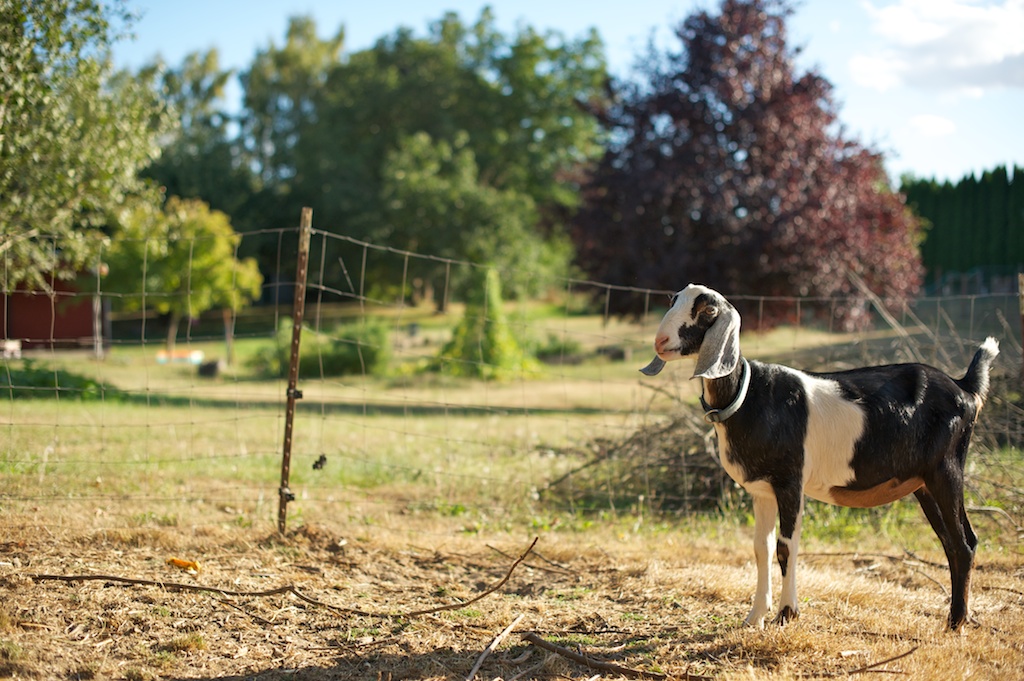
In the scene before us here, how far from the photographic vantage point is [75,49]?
29.7 ft

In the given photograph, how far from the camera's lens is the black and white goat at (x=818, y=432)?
12.7 feet

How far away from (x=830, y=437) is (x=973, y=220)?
24668mm

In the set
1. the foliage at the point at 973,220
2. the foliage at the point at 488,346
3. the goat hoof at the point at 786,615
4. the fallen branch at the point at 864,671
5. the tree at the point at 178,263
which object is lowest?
the fallen branch at the point at 864,671

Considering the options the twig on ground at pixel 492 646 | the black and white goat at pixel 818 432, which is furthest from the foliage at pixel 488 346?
the black and white goat at pixel 818 432

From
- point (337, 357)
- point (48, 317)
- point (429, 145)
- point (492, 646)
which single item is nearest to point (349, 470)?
point (492, 646)

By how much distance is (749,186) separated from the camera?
14062 millimetres

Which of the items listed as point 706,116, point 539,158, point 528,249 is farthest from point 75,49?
point 539,158

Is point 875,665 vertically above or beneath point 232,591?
above

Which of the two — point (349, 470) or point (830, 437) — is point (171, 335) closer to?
point (349, 470)

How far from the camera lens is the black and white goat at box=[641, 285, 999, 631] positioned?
387cm

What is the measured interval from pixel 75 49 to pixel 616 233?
9535 millimetres

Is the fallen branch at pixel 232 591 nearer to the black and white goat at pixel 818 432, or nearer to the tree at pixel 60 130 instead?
the black and white goat at pixel 818 432

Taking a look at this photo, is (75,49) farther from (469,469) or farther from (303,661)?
(303,661)

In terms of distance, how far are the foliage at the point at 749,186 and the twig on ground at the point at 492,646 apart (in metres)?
10.5
